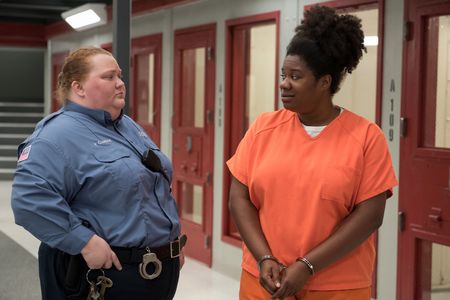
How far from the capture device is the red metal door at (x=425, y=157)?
3.94 metres

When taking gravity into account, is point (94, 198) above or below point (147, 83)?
below

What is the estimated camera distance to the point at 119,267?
2355 mm

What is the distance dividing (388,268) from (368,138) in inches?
97.5

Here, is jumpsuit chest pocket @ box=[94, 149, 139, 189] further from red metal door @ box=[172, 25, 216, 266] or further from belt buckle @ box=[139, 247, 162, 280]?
red metal door @ box=[172, 25, 216, 266]

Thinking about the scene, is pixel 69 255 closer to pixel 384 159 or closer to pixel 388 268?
pixel 384 159

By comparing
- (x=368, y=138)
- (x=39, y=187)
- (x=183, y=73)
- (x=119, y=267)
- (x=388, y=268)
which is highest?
(x=183, y=73)

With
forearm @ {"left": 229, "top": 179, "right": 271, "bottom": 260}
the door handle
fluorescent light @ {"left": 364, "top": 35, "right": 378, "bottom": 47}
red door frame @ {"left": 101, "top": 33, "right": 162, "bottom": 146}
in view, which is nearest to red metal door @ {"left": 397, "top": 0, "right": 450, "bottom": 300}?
fluorescent light @ {"left": 364, "top": 35, "right": 378, "bottom": 47}

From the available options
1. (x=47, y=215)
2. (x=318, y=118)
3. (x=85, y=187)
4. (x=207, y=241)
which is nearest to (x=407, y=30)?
(x=318, y=118)

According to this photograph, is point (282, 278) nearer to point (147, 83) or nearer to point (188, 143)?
point (188, 143)

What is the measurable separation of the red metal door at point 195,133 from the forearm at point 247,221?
401 cm

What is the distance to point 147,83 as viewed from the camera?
7668 mm

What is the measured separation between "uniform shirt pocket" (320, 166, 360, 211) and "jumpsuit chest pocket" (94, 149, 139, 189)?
694 mm

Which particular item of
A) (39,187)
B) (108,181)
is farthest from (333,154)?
(39,187)

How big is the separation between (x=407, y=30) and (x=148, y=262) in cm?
238
